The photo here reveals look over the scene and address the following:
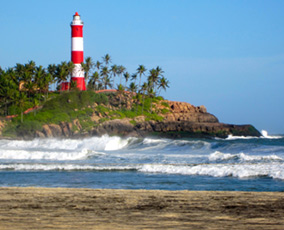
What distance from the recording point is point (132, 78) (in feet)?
254

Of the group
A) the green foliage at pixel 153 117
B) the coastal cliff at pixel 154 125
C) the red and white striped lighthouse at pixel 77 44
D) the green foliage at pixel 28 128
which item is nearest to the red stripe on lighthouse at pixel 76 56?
the red and white striped lighthouse at pixel 77 44

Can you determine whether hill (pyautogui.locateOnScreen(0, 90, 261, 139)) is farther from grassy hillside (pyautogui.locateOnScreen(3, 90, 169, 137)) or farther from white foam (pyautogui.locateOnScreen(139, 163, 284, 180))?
white foam (pyautogui.locateOnScreen(139, 163, 284, 180))

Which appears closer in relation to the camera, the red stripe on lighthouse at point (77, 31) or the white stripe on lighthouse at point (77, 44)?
the red stripe on lighthouse at point (77, 31)

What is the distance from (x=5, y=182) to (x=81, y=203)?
6.80m

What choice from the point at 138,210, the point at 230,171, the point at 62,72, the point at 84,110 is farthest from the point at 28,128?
the point at 138,210

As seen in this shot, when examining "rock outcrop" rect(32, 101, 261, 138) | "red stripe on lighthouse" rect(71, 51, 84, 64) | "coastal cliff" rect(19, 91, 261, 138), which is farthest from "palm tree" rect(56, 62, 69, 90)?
"rock outcrop" rect(32, 101, 261, 138)

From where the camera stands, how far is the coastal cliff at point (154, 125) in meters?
60.4

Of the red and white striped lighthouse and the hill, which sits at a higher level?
the red and white striped lighthouse

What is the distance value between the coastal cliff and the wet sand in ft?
160

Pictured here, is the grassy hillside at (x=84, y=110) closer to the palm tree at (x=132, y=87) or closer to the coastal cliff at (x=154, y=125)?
the coastal cliff at (x=154, y=125)

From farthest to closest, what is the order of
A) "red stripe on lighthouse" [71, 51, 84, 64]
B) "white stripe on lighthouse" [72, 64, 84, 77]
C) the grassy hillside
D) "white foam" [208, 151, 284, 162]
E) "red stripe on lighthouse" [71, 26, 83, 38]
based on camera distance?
"white stripe on lighthouse" [72, 64, 84, 77] < "red stripe on lighthouse" [71, 51, 84, 64] < the grassy hillside < "red stripe on lighthouse" [71, 26, 83, 38] < "white foam" [208, 151, 284, 162]

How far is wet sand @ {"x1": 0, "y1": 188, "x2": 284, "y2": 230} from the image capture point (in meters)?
7.11

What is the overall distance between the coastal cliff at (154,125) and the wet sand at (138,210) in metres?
48.7

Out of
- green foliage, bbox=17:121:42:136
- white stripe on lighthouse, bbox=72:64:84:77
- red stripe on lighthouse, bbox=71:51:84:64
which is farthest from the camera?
white stripe on lighthouse, bbox=72:64:84:77
